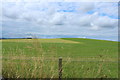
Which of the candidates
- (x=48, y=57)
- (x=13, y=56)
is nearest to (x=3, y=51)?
(x=13, y=56)

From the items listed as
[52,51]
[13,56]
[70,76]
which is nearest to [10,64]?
[13,56]

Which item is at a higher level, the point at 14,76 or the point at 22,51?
the point at 22,51

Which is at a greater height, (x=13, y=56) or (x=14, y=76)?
(x=13, y=56)

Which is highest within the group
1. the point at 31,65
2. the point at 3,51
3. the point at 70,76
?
the point at 3,51

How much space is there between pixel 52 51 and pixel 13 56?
99 centimetres

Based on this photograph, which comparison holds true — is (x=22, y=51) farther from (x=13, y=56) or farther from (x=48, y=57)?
(x=48, y=57)

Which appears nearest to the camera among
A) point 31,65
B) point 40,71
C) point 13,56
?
point 40,71

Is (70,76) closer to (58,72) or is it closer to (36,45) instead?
(58,72)

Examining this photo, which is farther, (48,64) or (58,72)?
(48,64)

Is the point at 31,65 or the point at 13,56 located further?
the point at 13,56

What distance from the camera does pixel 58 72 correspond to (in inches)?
125

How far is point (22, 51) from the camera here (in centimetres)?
367

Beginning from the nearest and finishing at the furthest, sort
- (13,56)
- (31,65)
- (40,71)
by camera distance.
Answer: (40,71) < (31,65) < (13,56)

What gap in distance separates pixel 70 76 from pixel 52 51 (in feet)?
2.63
